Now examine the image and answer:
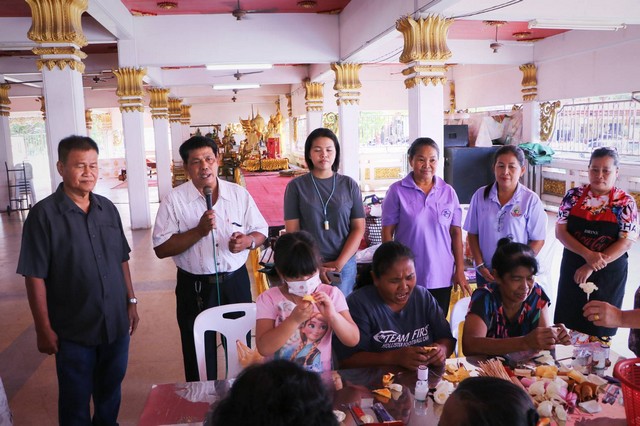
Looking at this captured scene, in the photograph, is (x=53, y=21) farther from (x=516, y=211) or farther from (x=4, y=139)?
(x=4, y=139)

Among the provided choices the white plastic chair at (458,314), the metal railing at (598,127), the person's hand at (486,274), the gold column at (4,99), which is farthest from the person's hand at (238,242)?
the gold column at (4,99)

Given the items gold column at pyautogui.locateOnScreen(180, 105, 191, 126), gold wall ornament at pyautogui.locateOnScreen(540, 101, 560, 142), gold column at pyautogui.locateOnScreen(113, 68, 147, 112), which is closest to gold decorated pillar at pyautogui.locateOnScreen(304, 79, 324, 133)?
gold column at pyautogui.locateOnScreen(113, 68, 147, 112)

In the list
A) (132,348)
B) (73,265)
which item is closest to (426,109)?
(132,348)

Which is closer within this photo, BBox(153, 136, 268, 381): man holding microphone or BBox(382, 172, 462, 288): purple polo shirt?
BBox(153, 136, 268, 381): man holding microphone

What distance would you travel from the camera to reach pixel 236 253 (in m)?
2.85

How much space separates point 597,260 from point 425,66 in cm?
313

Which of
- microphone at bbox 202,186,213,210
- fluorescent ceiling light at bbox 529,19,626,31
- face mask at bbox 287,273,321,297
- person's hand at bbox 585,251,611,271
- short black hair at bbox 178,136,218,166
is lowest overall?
person's hand at bbox 585,251,611,271

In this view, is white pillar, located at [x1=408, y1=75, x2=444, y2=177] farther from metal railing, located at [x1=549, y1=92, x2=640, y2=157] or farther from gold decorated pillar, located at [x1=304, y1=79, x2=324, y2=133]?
gold decorated pillar, located at [x1=304, y1=79, x2=324, y2=133]

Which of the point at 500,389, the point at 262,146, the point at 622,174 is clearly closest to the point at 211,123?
the point at 262,146

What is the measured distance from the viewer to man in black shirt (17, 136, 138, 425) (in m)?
2.39

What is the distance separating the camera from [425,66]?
5.65m

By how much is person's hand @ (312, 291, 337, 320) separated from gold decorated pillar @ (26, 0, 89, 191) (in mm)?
3798

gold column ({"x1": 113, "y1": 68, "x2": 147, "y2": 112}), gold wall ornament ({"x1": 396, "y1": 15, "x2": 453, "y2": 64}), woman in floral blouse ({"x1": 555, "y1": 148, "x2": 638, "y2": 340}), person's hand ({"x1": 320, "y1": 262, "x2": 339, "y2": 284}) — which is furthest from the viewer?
gold column ({"x1": 113, "y1": 68, "x2": 147, "y2": 112})

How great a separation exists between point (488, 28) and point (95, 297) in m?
9.06
